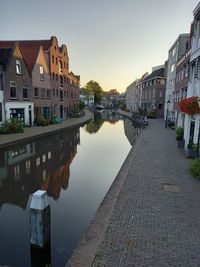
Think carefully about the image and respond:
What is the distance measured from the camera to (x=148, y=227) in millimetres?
5977

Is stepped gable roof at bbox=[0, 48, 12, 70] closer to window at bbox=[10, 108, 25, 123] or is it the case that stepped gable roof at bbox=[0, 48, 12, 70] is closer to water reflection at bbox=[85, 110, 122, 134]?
window at bbox=[10, 108, 25, 123]

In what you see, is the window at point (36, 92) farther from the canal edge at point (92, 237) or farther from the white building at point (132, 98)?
the white building at point (132, 98)

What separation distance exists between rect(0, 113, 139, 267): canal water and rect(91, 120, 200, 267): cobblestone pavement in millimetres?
1324

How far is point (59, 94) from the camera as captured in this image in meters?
40.0

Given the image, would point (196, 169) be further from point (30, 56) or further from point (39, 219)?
point (30, 56)

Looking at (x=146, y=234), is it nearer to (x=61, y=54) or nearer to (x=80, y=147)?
(x=80, y=147)

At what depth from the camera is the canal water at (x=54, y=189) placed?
575 centimetres

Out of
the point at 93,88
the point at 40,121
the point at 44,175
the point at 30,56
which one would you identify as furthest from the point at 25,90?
the point at 93,88

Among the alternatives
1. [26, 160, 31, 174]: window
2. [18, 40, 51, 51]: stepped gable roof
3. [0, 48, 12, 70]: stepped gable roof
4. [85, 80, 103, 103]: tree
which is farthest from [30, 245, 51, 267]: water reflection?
[85, 80, 103, 103]: tree

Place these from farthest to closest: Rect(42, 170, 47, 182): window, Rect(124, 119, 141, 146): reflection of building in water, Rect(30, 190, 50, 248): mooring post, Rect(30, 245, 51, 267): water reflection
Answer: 1. Rect(124, 119, 141, 146): reflection of building in water
2. Rect(42, 170, 47, 182): window
3. Rect(30, 245, 51, 267): water reflection
4. Rect(30, 190, 50, 248): mooring post

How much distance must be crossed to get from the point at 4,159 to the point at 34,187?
521 cm

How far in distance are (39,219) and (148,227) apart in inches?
118

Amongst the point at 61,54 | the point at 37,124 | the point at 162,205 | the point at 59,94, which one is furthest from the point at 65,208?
the point at 61,54

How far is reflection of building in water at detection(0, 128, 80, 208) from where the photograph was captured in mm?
9531
